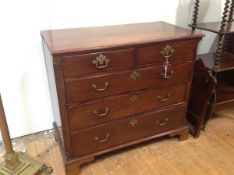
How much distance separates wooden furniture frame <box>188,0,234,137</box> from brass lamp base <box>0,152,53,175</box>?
1.15 m

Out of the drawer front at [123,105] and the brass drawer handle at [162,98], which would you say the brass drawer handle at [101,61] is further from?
the brass drawer handle at [162,98]

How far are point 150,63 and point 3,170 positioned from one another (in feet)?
3.69

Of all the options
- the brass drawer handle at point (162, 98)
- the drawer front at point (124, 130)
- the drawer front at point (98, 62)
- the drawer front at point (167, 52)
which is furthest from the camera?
the brass drawer handle at point (162, 98)

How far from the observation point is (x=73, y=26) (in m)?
1.63

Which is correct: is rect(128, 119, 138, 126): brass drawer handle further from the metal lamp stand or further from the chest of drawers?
the metal lamp stand

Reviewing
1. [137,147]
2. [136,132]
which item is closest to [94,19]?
[136,132]

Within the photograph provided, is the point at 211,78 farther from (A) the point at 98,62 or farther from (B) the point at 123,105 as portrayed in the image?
(A) the point at 98,62

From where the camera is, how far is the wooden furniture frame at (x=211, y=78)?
64.7 inches

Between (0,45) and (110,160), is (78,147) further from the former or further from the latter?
(0,45)

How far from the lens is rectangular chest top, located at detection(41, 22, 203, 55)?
1.23m

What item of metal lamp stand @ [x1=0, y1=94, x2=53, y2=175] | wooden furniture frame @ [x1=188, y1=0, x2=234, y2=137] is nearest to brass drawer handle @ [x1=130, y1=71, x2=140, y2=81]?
wooden furniture frame @ [x1=188, y1=0, x2=234, y2=137]

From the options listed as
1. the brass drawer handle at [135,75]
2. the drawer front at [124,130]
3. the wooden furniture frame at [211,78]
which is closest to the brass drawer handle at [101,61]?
the brass drawer handle at [135,75]

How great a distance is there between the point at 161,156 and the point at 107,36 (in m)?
0.92

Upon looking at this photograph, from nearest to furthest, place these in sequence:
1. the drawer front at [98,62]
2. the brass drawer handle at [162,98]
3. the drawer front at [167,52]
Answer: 1. the drawer front at [98,62]
2. the drawer front at [167,52]
3. the brass drawer handle at [162,98]
